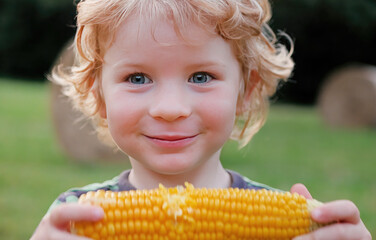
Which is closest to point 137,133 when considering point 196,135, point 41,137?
point 196,135

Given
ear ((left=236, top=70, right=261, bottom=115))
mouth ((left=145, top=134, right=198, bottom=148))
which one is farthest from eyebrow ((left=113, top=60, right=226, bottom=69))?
ear ((left=236, top=70, right=261, bottom=115))

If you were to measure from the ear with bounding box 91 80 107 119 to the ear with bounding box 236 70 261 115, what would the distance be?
1.87 ft

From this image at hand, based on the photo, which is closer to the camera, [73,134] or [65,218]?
[65,218]

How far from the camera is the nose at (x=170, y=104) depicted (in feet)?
6.54

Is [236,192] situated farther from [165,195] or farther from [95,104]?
[95,104]

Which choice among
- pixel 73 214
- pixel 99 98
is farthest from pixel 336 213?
pixel 99 98

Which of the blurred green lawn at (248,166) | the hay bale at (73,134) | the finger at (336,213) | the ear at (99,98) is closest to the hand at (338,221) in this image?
the finger at (336,213)

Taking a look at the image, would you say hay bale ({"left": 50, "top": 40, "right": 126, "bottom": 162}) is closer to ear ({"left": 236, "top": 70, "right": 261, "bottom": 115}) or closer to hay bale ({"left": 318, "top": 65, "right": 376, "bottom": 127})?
ear ({"left": 236, "top": 70, "right": 261, "bottom": 115})

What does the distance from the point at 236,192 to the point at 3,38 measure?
28.1 metres

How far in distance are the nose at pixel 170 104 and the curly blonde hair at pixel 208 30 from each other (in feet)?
0.67

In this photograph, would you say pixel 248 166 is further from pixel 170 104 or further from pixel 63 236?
pixel 63 236

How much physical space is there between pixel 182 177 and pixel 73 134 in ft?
23.3

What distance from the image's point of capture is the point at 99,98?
249cm

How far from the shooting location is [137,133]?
2102 mm
